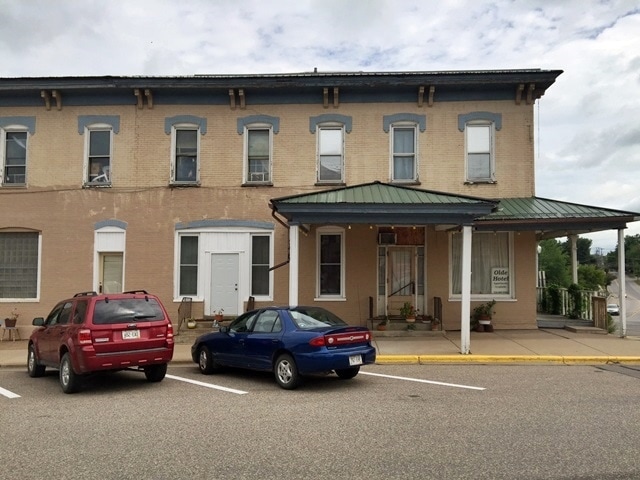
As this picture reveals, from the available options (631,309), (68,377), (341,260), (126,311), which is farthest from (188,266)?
(631,309)

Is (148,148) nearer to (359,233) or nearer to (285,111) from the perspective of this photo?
(285,111)

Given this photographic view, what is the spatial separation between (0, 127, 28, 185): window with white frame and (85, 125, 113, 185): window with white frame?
1.97m

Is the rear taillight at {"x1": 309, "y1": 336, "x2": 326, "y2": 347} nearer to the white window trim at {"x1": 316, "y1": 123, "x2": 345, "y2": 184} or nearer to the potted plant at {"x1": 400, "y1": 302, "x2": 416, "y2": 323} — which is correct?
the potted plant at {"x1": 400, "y1": 302, "x2": 416, "y2": 323}

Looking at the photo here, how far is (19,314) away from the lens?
1627cm

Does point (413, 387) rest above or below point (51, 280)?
below

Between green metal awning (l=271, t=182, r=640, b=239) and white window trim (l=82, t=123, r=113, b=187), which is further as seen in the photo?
white window trim (l=82, t=123, r=113, b=187)

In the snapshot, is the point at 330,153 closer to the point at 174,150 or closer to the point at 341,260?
the point at 341,260

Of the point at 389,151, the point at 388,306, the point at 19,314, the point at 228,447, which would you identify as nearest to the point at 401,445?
the point at 228,447

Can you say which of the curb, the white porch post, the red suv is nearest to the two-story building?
the white porch post

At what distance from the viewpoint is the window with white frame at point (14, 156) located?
656 inches

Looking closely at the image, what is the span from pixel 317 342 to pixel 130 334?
3.17 meters

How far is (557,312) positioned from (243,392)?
13.8 m

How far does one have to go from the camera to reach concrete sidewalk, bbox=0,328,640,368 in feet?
38.3

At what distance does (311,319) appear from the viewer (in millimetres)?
9516
